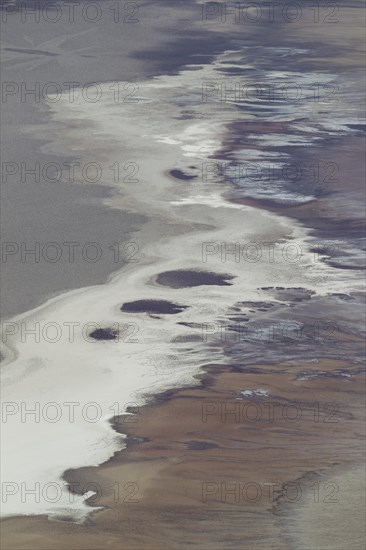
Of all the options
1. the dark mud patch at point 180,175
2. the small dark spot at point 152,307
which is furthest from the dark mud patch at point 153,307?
the dark mud patch at point 180,175

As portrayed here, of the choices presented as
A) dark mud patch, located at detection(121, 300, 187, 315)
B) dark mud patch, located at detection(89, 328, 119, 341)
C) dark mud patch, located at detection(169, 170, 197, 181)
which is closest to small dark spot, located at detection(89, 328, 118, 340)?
dark mud patch, located at detection(89, 328, 119, 341)

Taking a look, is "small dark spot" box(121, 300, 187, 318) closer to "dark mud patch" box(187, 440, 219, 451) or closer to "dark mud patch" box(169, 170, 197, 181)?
"dark mud patch" box(187, 440, 219, 451)

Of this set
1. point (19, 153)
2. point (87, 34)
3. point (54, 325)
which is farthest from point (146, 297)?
point (87, 34)

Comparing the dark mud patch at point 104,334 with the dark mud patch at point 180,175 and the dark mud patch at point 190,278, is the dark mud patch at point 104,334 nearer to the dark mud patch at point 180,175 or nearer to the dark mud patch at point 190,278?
the dark mud patch at point 190,278

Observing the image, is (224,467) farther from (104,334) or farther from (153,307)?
(153,307)

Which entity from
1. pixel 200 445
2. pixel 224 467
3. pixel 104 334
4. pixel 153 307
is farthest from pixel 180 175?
pixel 224 467
